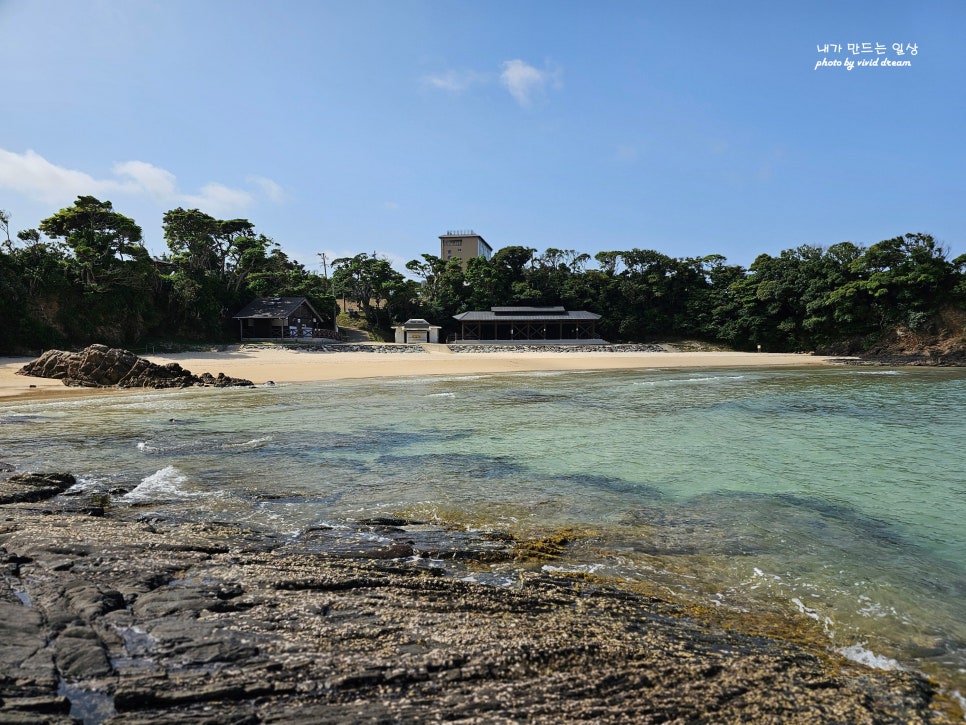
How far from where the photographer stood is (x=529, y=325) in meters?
56.8

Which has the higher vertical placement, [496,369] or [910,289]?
[910,289]

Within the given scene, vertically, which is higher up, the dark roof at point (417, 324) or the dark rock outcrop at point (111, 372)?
the dark roof at point (417, 324)

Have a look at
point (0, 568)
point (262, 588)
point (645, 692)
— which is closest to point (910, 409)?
point (645, 692)

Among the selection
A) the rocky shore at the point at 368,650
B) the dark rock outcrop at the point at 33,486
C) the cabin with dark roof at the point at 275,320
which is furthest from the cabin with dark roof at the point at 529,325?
the rocky shore at the point at 368,650

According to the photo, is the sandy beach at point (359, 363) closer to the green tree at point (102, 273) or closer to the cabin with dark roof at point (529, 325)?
the green tree at point (102, 273)

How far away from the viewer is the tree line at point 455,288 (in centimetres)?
3447

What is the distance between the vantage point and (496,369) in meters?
33.4

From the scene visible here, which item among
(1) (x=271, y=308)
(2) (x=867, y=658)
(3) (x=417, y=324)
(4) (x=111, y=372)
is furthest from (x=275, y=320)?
(2) (x=867, y=658)

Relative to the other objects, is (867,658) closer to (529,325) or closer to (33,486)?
(33,486)

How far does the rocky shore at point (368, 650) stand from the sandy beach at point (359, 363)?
61.4 ft

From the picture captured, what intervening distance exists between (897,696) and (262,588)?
4138mm

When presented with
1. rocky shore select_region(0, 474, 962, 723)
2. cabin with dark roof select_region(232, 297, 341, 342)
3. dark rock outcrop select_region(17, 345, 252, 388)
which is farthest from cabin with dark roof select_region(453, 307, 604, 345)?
rocky shore select_region(0, 474, 962, 723)

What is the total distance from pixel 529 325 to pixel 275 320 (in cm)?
2530

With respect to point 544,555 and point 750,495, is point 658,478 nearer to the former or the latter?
point 750,495
